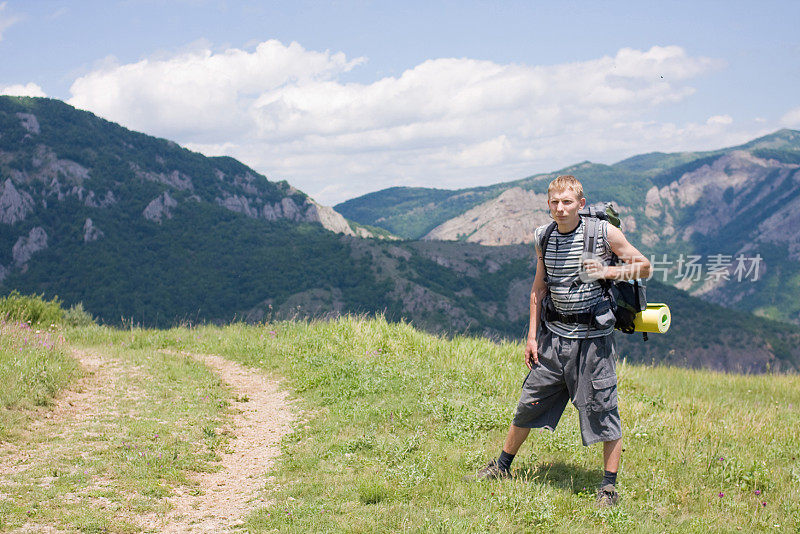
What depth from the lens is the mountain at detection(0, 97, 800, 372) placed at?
10662 cm

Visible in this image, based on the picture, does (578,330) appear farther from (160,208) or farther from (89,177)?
(89,177)

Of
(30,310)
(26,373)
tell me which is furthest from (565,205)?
(30,310)

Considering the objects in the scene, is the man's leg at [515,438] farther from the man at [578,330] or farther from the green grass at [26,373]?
the green grass at [26,373]

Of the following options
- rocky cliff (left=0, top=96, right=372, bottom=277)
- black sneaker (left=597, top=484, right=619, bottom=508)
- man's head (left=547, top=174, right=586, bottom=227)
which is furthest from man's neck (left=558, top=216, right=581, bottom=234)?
rocky cliff (left=0, top=96, right=372, bottom=277)

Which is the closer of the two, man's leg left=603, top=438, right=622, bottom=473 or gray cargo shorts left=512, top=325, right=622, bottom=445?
gray cargo shorts left=512, top=325, right=622, bottom=445

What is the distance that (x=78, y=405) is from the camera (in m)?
7.48

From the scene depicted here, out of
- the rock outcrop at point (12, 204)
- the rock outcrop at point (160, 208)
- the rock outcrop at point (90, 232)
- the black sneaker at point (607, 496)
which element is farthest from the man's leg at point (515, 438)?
the rock outcrop at point (160, 208)

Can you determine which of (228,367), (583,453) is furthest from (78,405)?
(583,453)

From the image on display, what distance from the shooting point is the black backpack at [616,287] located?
13.4 feet

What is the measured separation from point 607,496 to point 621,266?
1921 millimetres

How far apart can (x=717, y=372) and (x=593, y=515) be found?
35.2ft

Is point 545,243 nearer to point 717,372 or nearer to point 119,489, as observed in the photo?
point 119,489

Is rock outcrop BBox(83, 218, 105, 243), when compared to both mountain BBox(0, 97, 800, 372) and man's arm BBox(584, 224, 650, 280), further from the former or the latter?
man's arm BBox(584, 224, 650, 280)

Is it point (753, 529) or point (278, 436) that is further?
point (278, 436)
